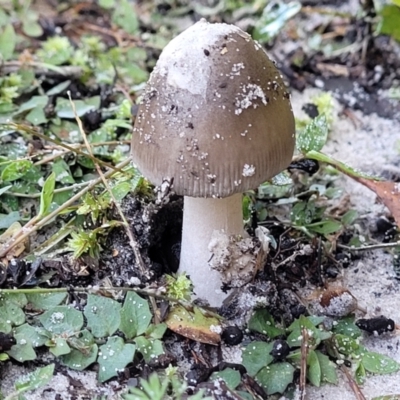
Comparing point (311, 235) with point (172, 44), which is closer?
point (172, 44)

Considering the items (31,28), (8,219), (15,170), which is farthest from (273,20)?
(8,219)

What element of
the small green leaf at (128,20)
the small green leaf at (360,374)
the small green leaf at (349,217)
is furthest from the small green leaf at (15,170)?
the small green leaf at (128,20)

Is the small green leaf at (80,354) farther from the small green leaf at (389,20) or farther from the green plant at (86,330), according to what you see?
the small green leaf at (389,20)

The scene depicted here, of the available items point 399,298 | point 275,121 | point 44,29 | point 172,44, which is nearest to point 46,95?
point 44,29

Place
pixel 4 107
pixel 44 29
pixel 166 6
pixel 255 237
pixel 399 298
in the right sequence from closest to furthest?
pixel 255 237
pixel 399 298
pixel 4 107
pixel 44 29
pixel 166 6

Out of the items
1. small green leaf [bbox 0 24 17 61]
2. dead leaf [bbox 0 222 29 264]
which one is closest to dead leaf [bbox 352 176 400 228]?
dead leaf [bbox 0 222 29 264]

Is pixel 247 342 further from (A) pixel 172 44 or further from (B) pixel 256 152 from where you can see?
(A) pixel 172 44

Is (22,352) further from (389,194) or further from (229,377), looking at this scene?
(389,194)
